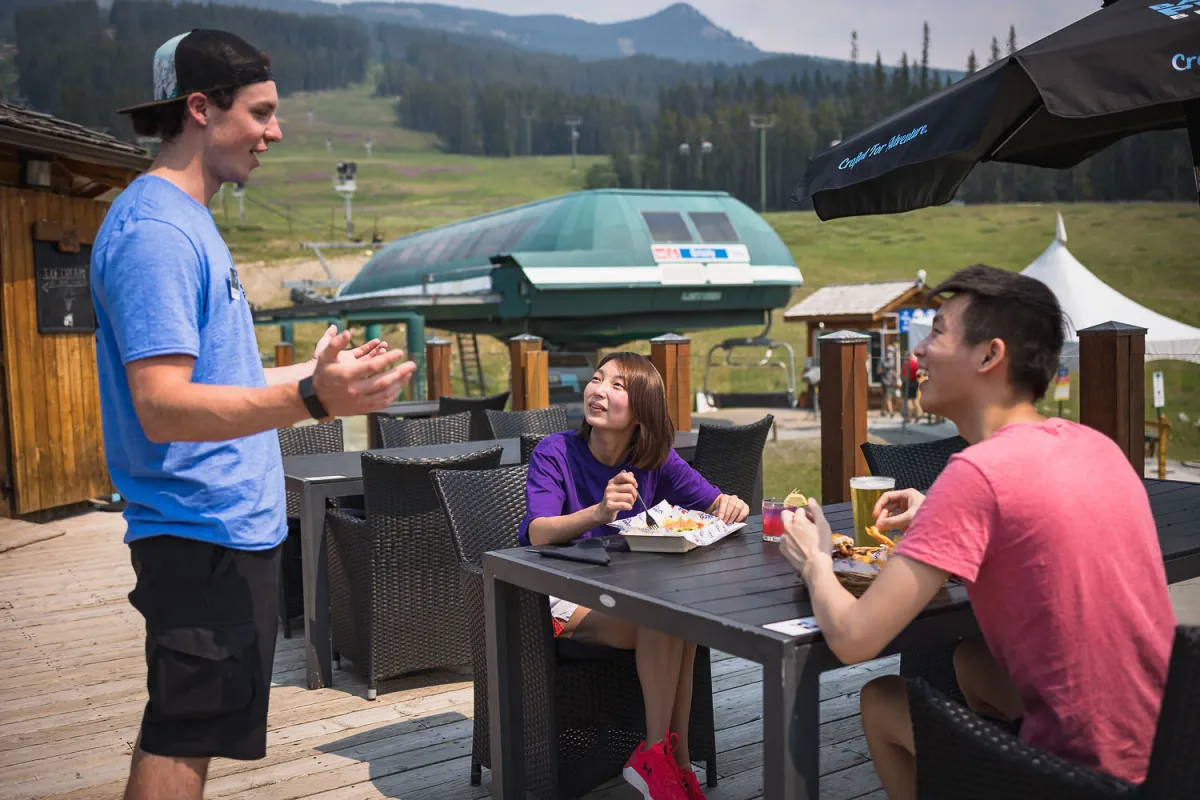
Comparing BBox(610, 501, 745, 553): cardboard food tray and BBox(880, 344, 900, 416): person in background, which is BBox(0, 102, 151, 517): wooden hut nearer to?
BBox(610, 501, 745, 553): cardboard food tray

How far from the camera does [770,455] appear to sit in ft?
53.6

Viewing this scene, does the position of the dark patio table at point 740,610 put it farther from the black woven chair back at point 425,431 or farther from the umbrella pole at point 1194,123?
the black woven chair back at point 425,431

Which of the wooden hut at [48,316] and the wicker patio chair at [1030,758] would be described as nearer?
the wicker patio chair at [1030,758]

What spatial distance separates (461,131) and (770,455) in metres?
146

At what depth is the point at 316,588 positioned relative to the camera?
13.6 feet

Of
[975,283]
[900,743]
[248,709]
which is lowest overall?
[900,743]

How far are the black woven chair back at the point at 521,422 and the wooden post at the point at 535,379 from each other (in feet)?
6.75

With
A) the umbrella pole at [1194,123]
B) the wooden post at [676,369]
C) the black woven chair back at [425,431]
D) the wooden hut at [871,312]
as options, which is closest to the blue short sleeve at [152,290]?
the umbrella pole at [1194,123]

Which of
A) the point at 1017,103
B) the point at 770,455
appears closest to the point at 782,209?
the point at 770,455

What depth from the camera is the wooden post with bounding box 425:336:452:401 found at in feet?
34.0

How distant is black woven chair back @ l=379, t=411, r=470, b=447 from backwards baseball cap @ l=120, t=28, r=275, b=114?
3.88 m

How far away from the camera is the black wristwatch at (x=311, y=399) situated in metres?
1.60

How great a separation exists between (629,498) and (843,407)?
7.81ft

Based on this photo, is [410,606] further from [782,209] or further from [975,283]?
[782,209]
